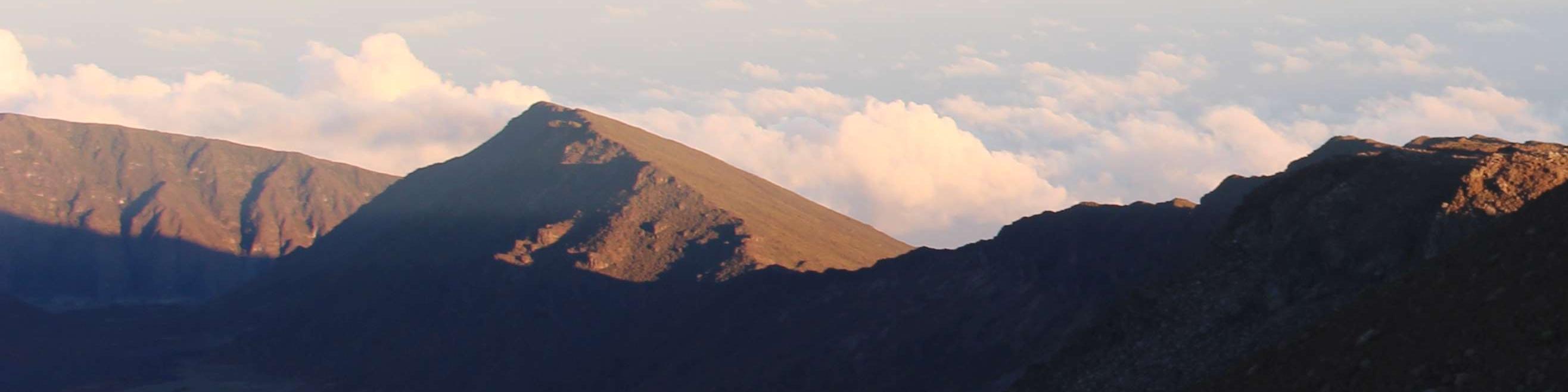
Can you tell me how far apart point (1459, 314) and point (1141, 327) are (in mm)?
28840

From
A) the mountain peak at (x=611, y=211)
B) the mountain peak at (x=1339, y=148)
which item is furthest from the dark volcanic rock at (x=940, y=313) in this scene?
the mountain peak at (x=611, y=211)

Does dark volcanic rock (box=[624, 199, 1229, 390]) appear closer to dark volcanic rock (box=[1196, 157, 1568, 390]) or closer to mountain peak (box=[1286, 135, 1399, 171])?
mountain peak (box=[1286, 135, 1399, 171])

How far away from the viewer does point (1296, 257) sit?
52.8 m

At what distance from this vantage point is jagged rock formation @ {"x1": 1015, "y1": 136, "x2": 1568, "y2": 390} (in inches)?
1911

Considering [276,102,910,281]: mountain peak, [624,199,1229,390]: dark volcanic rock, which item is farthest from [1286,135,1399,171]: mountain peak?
[276,102,910,281]: mountain peak

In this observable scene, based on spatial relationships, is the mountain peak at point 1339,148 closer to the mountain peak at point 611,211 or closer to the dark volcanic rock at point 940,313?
the dark volcanic rock at point 940,313

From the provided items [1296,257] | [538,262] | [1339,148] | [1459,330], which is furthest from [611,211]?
[1459,330]

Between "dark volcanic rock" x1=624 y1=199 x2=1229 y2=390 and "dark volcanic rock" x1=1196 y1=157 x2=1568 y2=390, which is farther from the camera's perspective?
"dark volcanic rock" x1=624 y1=199 x2=1229 y2=390

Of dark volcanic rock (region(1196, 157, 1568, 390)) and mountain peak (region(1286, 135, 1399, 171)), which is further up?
mountain peak (region(1286, 135, 1399, 171))

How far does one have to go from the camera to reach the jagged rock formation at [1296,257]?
1911 inches

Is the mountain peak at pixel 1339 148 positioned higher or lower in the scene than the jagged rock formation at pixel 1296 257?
higher

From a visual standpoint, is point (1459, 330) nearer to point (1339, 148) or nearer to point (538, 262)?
point (1339, 148)

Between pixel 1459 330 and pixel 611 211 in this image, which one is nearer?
pixel 1459 330

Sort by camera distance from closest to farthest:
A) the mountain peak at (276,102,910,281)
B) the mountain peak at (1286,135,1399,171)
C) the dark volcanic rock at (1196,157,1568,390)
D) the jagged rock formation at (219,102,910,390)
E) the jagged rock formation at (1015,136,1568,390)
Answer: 1. the dark volcanic rock at (1196,157,1568,390)
2. the jagged rock formation at (1015,136,1568,390)
3. the mountain peak at (1286,135,1399,171)
4. the jagged rock formation at (219,102,910,390)
5. the mountain peak at (276,102,910,281)
